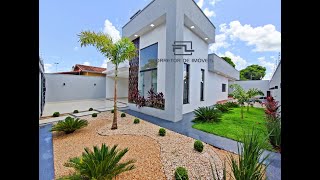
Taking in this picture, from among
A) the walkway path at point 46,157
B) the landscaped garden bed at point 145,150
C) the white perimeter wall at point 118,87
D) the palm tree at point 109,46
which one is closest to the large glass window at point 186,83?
the landscaped garden bed at point 145,150

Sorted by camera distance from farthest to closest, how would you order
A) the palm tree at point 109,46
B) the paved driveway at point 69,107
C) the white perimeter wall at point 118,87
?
the white perimeter wall at point 118,87
the paved driveway at point 69,107
the palm tree at point 109,46

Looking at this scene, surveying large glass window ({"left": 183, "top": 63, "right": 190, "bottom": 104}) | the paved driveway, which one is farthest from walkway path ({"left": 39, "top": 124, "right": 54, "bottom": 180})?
large glass window ({"left": 183, "top": 63, "right": 190, "bottom": 104})

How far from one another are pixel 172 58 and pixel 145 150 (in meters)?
4.22

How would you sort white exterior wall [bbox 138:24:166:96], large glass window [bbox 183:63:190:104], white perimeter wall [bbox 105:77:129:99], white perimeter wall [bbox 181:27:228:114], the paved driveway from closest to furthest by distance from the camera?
white exterior wall [bbox 138:24:166:96], large glass window [bbox 183:63:190:104], white perimeter wall [bbox 181:27:228:114], the paved driveway, white perimeter wall [bbox 105:77:129:99]

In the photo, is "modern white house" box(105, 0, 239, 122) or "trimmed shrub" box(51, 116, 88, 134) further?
"modern white house" box(105, 0, 239, 122)

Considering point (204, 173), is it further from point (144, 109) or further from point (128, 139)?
point (144, 109)

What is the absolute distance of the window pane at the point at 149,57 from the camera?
8516mm

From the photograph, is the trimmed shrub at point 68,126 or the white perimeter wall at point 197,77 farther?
the white perimeter wall at point 197,77

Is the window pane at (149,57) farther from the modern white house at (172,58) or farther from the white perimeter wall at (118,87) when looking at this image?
the white perimeter wall at (118,87)

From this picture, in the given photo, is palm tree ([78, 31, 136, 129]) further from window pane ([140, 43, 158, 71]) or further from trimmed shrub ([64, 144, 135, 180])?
trimmed shrub ([64, 144, 135, 180])

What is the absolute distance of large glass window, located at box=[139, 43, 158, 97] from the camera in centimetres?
858

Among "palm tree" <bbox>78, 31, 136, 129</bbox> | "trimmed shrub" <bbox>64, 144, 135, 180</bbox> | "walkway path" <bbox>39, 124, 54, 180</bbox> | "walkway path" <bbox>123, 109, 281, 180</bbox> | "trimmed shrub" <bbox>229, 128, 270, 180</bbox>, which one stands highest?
"palm tree" <bbox>78, 31, 136, 129</bbox>
